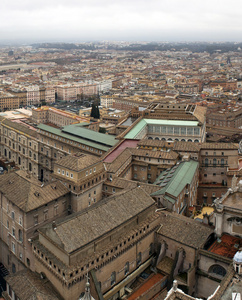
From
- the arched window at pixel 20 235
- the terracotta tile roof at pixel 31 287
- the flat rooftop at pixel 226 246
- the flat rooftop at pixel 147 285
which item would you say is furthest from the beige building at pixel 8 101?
the flat rooftop at pixel 226 246

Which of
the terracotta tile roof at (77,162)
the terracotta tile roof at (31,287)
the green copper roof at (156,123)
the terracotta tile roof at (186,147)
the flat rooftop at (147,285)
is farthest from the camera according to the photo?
the green copper roof at (156,123)

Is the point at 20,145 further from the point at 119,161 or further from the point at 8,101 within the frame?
the point at 8,101

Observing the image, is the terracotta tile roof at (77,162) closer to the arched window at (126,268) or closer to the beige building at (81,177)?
the beige building at (81,177)

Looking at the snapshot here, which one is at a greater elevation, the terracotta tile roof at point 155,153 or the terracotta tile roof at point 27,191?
the terracotta tile roof at point 155,153

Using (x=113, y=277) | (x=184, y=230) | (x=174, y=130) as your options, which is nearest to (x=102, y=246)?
(x=113, y=277)

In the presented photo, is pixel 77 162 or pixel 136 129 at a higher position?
pixel 77 162

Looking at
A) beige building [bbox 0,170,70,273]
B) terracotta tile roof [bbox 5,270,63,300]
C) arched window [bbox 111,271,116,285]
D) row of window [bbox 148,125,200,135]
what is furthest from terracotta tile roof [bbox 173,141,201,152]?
terracotta tile roof [bbox 5,270,63,300]

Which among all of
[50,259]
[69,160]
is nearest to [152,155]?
[69,160]
